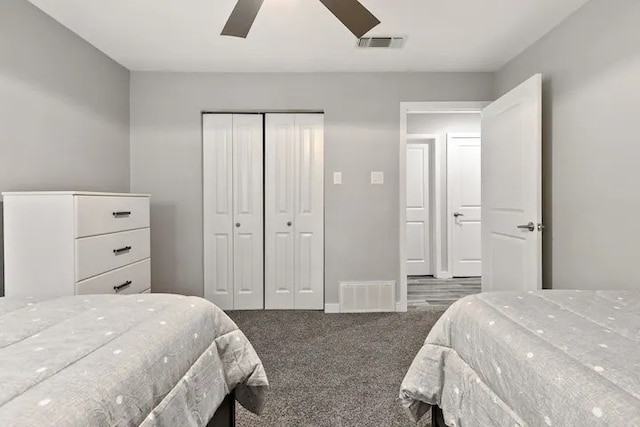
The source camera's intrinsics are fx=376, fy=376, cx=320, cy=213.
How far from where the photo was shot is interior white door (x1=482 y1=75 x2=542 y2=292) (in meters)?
2.58

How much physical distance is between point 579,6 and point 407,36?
1084mm

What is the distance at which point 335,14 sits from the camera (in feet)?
6.05

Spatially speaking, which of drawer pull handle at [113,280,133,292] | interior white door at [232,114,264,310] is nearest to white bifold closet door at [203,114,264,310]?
interior white door at [232,114,264,310]

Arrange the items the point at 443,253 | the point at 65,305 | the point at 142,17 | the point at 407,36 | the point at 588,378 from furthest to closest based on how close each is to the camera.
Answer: the point at 443,253 → the point at 407,36 → the point at 142,17 → the point at 65,305 → the point at 588,378

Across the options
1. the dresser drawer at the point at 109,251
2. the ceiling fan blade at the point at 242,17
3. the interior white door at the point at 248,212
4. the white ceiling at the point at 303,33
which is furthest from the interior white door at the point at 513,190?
the dresser drawer at the point at 109,251

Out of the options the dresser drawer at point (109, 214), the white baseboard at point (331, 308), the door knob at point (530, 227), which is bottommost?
the white baseboard at point (331, 308)

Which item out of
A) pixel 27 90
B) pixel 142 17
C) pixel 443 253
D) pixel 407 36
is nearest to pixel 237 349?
pixel 27 90

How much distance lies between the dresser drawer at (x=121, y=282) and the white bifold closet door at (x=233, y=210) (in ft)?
2.79

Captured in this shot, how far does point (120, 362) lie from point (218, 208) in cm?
289

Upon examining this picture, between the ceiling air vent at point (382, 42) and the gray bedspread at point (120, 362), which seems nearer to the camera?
the gray bedspread at point (120, 362)

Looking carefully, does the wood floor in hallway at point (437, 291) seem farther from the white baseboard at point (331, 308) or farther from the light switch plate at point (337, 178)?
the light switch plate at point (337, 178)

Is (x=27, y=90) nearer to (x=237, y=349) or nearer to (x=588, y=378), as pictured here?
(x=237, y=349)

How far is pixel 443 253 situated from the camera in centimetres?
542

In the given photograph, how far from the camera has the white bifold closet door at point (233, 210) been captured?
143 inches
